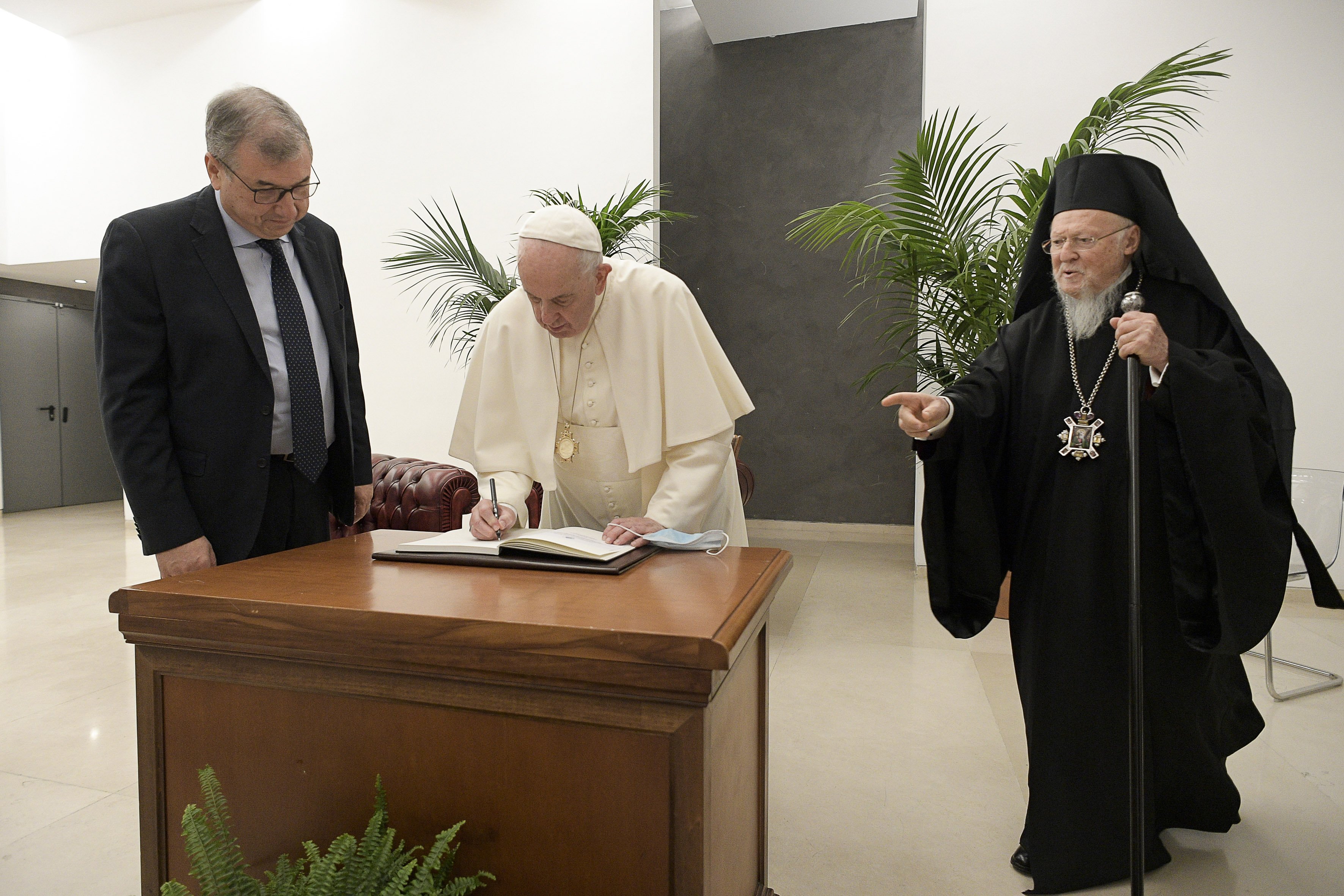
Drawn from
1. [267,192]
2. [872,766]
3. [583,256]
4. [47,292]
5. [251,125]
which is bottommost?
[872,766]

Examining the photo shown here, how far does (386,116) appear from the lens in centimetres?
659

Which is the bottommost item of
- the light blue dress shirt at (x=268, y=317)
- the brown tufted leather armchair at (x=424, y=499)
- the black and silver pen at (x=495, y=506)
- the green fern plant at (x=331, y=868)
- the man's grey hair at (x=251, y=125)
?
the green fern plant at (x=331, y=868)

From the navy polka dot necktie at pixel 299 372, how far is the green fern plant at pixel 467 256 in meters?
1.92

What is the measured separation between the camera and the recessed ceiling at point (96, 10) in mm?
7141

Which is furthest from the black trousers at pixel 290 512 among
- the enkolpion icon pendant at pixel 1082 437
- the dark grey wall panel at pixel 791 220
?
the dark grey wall panel at pixel 791 220

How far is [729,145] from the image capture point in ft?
24.1

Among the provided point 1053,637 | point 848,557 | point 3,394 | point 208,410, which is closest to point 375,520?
point 208,410

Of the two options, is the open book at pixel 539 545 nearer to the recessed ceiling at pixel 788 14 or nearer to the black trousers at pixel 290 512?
the black trousers at pixel 290 512

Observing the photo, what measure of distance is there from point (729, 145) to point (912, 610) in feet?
14.9

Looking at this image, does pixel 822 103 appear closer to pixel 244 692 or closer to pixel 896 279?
pixel 896 279

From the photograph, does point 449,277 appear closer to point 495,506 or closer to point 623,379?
point 623,379

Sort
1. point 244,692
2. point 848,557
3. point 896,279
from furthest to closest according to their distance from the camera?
1. point 848,557
2. point 896,279
3. point 244,692

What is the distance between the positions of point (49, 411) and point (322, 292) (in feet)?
34.0

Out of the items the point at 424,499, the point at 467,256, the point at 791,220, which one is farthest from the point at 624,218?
the point at 791,220
